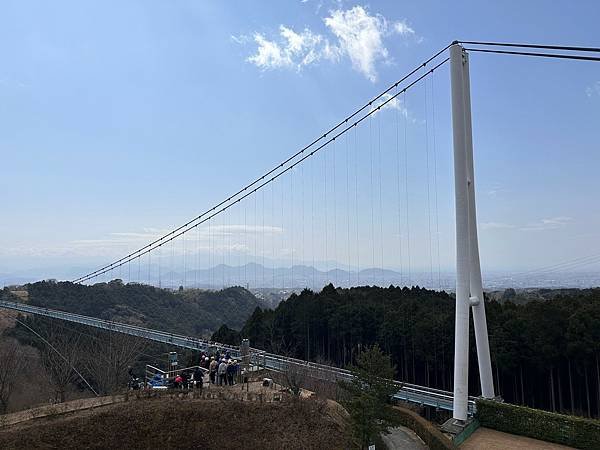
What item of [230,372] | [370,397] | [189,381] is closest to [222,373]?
[230,372]

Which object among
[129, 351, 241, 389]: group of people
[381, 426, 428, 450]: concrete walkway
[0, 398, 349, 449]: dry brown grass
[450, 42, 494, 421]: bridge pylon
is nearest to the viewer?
[0, 398, 349, 449]: dry brown grass

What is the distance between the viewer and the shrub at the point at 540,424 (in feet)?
49.4

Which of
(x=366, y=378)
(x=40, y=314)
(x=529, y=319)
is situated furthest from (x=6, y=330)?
(x=529, y=319)

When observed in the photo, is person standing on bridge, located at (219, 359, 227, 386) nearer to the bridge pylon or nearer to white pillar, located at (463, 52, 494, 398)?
the bridge pylon

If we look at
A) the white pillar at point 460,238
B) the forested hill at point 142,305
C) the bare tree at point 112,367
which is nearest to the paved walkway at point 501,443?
the white pillar at point 460,238

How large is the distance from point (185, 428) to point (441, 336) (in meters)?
19.8

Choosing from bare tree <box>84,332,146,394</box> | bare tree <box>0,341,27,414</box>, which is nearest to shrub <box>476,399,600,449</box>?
bare tree <box>84,332,146,394</box>

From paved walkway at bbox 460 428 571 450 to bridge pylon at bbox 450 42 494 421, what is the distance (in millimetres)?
934

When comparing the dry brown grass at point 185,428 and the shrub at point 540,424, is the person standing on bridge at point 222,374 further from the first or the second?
the shrub at point 540,424

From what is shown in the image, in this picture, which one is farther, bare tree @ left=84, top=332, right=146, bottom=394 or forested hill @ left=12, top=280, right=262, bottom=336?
forested hill @ left=12, top=280, right=262, bottom=336

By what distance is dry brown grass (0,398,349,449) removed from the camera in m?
13.4

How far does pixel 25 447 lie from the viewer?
12.7 m

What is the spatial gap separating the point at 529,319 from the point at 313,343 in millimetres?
17216

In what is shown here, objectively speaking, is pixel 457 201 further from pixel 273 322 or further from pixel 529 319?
pixel 273 322
